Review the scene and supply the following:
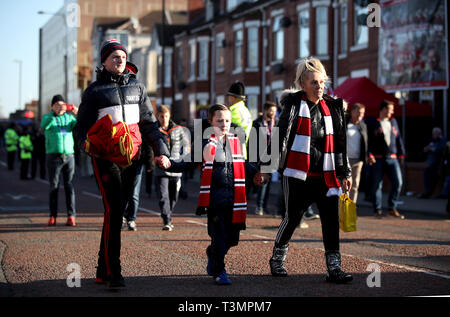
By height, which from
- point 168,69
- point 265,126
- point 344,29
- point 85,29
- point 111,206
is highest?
point 85,29

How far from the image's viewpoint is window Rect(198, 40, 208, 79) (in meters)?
44.6

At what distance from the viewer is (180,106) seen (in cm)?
4850

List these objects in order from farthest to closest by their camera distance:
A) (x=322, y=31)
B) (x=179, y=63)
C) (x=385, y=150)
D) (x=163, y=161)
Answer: (x=179, y=63) < (x=322, y=31) < (x=385, y=150) < (x=163, y=161)

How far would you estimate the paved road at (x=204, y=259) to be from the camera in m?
6.61

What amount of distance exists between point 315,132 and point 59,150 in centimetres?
602

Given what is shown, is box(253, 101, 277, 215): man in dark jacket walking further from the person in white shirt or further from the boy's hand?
the boy's hand

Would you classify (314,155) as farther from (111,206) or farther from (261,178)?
(111,206)

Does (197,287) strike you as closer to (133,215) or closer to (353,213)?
(353,213)

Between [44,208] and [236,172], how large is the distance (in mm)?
9726

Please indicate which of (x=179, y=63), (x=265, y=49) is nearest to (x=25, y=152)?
(x=265, y=49)

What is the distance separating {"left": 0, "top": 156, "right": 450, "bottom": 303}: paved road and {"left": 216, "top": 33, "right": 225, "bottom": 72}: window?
28.6 meters

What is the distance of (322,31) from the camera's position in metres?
31.2

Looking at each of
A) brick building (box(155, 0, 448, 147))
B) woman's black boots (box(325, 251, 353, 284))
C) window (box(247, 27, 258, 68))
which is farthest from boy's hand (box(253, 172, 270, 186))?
window (box(247, 27, 258, 68))

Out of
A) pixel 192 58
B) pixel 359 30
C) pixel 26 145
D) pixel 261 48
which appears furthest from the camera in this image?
pixel 192 58
